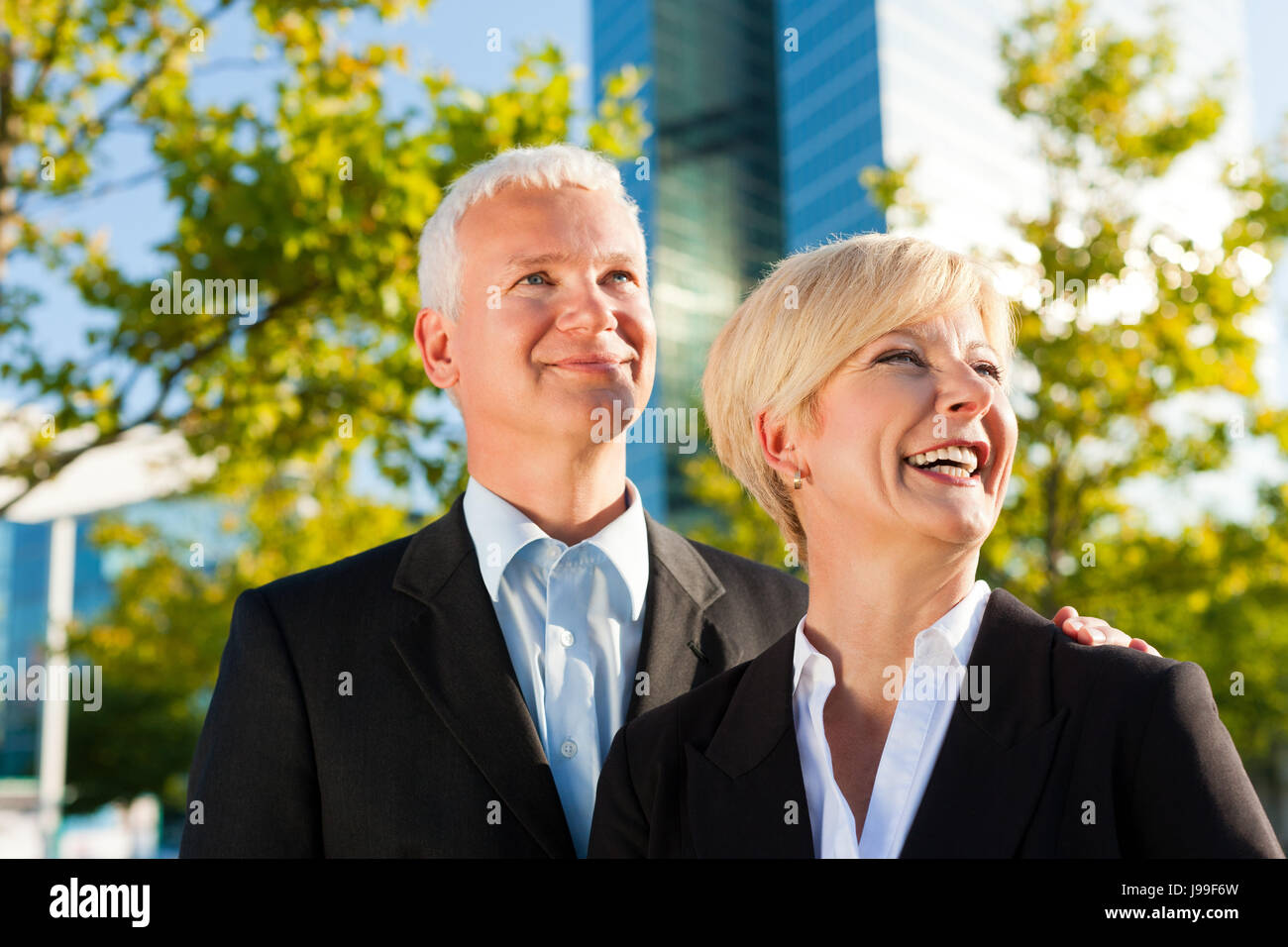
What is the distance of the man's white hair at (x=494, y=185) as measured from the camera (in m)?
3.21

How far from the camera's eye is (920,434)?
2.32m

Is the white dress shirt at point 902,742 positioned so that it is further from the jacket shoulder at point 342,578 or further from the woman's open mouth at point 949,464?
the jacket shoulder at point 342,578

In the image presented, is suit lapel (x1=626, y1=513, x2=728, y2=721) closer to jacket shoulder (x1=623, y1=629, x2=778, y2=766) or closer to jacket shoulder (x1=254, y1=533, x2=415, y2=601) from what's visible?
jacket shoulder (x1=623, y1=629, x2=778, y2=766)

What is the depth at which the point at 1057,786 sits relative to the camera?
214cm

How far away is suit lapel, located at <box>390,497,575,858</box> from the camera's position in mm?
2719

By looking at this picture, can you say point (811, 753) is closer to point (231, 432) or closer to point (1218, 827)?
point (1218, 827)

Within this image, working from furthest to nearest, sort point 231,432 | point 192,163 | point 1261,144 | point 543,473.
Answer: point 1261,144 < point 231,432 < point 192,163 < point 543,473

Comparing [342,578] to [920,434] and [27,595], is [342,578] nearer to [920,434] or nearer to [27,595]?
[920,434]

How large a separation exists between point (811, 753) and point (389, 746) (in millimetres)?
968

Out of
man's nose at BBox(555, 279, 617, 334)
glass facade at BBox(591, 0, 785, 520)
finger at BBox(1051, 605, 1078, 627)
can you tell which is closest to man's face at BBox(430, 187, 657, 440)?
man's nose at BBox(555, 279, 617, 334)

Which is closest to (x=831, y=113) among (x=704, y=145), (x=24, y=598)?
(x=704, y=145)

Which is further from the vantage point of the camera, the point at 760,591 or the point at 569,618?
the point at 760,591

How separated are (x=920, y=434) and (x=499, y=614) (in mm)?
1242
